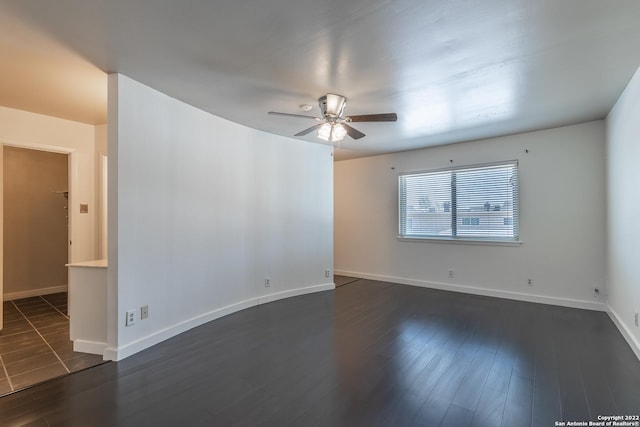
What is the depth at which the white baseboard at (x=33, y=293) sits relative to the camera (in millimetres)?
4762

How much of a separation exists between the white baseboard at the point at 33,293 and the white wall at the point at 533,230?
5.69 metres

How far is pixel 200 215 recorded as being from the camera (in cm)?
365

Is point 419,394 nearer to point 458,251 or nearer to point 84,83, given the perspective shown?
point 458,251

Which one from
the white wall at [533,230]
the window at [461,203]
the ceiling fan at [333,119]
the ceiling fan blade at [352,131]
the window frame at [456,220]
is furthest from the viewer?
the window at [461,203]

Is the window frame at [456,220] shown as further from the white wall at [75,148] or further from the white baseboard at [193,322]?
the white wall at [75,148]

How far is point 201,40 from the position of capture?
2166 millimetres

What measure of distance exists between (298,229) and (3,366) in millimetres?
3496

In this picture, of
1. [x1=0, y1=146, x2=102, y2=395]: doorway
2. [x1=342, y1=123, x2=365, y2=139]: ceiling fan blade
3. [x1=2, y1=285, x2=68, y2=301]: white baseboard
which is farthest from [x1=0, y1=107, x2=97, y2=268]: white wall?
[x1=342, y1=123, x2=365, y2=139]: ceiling fan blade

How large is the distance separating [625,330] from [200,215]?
15.5 ft

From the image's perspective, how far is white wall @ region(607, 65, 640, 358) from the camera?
274cm

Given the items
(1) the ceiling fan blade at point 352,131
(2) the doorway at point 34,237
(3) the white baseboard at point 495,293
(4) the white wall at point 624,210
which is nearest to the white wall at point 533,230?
(3) the white baseboard at point 495,293
